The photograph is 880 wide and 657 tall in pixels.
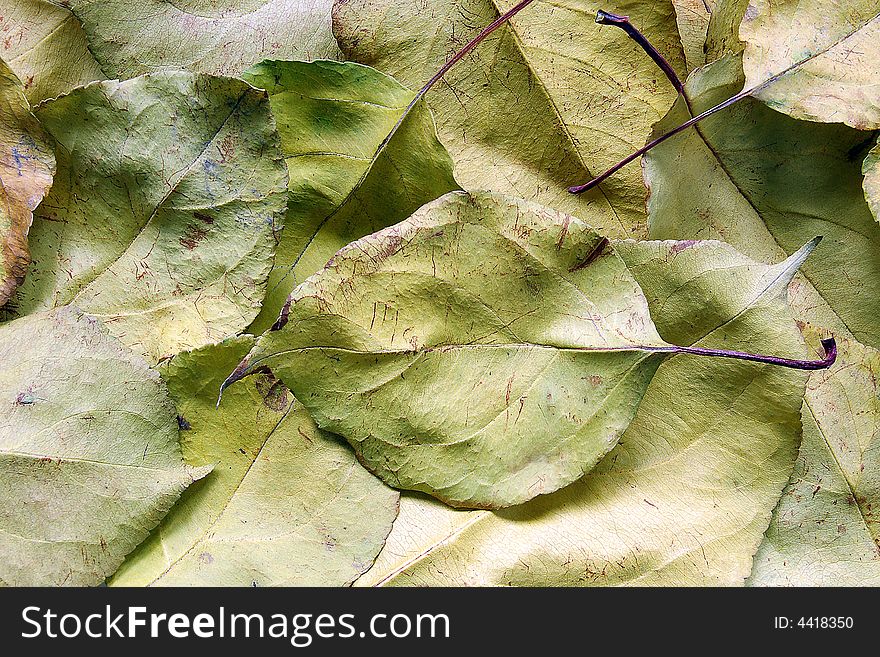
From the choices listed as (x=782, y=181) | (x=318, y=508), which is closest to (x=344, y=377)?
(x=318, y=508)

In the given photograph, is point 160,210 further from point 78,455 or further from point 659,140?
point 659,140

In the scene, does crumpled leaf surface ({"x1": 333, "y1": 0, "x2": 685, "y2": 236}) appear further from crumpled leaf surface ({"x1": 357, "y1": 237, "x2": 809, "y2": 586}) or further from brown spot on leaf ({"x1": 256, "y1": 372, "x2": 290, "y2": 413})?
brown spot on leaf ({"x1": 256, "y1": 372, "x2": 290, "y2": 413})

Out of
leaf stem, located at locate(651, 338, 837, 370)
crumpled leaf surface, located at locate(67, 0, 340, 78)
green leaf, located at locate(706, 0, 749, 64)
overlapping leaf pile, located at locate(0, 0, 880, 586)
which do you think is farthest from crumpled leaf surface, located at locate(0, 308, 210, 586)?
green leaf, located at locate(706, 0, 749, 64)

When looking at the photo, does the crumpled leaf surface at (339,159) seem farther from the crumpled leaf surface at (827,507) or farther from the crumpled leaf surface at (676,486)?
the crumpled leaf surface at (827,507)

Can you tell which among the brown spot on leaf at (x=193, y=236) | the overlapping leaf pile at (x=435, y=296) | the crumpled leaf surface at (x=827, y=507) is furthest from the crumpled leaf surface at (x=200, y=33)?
the crumpled leaf surface at (x=827, y=507)

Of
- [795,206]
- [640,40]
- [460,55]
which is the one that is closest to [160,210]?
[460,55]

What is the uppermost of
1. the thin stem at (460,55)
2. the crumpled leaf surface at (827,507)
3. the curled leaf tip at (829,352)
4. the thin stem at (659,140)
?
the thin stem at (460,55)

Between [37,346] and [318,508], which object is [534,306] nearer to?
[318,508]
